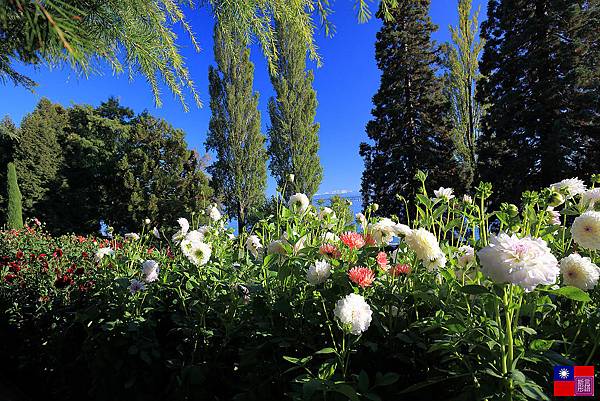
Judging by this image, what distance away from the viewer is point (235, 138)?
13.1 metres

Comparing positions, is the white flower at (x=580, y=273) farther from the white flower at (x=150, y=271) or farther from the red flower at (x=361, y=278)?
the white flower at (x=150, y=271)

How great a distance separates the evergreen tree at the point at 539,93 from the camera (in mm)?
8352

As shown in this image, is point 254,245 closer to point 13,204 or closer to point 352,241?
point 352,241

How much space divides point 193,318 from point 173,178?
12601 mm

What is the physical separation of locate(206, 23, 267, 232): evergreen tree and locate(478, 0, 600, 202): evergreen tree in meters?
8.02

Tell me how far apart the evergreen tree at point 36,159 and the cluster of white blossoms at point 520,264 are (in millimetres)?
16298

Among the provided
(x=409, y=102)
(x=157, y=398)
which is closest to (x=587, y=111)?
(x=409, y=102)

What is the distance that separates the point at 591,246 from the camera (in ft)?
2.40

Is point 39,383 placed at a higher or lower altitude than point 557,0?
lower

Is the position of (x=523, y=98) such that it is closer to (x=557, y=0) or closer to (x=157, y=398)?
(x=557, y=0)

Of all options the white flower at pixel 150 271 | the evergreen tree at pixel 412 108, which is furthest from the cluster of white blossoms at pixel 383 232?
the evergreen tree at pixel 412 108

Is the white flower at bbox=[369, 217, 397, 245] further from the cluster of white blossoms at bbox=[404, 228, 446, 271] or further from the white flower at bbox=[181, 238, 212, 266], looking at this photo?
the white flower at bbox=[181, 238, 212, 266]
